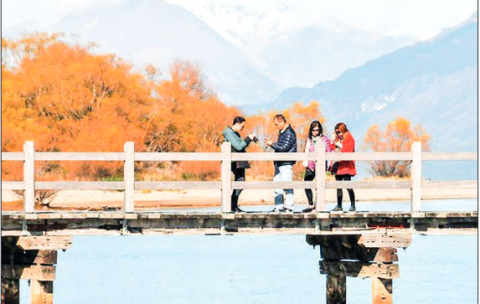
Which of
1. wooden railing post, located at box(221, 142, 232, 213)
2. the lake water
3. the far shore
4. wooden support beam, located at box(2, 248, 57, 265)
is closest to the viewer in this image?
wooden railing post, located at box(221, 142, 232, 213)

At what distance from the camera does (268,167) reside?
2849 inches

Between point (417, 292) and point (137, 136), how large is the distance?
38.0 m

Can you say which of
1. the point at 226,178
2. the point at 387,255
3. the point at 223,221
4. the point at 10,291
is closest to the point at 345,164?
the point at 387,255

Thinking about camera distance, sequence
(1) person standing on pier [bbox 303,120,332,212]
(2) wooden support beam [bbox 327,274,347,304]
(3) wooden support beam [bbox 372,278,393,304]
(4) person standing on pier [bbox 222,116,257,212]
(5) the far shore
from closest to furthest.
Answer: (3) wooden support beam [bbox 372,278,393,304]
(4) person standing on pier [bbox 222,116,257,212]
(1) person standing on pier [bbox 303,120,332,212]
(2) wooden support beam [bbox 327,274,347,304]
(5) the far shore

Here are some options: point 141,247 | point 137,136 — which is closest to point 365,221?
point 141,247

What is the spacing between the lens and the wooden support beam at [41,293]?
22.3 metres

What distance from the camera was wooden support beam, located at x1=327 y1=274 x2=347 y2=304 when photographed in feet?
78.5

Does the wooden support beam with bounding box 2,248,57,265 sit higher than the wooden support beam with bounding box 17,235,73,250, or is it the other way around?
the wooden support beam with bounding box 17,235,73,250

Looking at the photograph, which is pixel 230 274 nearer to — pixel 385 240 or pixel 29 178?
pixel 385 240

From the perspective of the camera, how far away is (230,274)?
3788 cm

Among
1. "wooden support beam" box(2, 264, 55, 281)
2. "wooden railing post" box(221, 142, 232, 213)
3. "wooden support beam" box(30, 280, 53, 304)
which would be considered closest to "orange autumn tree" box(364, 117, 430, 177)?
"wooden support beam" box(2, 264, 55, 281)

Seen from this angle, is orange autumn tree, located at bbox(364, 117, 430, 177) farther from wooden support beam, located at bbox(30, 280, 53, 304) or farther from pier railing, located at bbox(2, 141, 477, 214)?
wooden support beam, located at bbox(30, 280, 53, 304)

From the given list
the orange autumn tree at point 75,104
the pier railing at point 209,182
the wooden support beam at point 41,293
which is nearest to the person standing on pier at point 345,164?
the pier railing at point 209,182

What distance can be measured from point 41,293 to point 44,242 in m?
0.93
